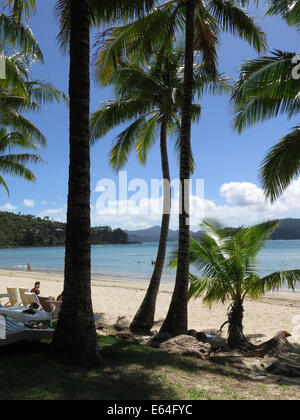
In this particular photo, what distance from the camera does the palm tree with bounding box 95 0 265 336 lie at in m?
7.64

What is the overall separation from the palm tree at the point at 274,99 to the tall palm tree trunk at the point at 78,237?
13.4ft

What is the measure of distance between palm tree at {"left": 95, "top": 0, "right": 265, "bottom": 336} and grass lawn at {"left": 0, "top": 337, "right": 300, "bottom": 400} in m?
2.36

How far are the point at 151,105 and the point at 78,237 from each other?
7.10 m

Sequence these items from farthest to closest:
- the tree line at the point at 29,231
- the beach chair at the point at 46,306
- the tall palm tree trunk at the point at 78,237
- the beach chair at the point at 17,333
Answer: the tree line at the point at 29,231 < the beach chair at the point at 46,306 < the beach chair at the point at 17,333 < the tall palm tree trunk at the point at 78,237

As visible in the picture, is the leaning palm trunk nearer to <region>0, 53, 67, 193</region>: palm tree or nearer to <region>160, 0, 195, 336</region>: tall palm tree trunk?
<region>160, 0, 195, 336</region>: tall palm tree trunk

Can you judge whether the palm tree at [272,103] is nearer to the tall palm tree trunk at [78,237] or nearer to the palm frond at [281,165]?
the palm frond at [281,165]

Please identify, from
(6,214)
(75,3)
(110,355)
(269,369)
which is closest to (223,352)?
(269,369)

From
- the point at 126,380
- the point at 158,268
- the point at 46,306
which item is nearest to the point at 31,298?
the point at 46,306

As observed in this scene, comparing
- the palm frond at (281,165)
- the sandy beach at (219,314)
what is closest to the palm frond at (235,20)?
the palm frond at (281,165)

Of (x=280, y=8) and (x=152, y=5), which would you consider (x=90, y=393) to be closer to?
(x=152, y=5)

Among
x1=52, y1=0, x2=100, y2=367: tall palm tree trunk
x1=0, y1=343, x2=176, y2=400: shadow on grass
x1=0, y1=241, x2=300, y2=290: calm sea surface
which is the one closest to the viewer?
x1=0, y1=343, x2=176, y2=400: shadow on grass

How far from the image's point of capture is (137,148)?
12.4m

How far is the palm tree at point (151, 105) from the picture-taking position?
31.7 feet

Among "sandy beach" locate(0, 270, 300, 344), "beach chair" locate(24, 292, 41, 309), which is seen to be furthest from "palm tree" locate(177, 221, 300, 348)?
"beach chair" locate(24, 292, 41, 309)
